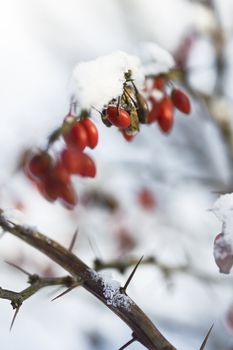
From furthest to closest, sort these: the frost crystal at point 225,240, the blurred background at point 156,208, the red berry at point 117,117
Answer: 1. the blurred background at point 156,208
2. the red berry at point 117,117
3. the frost crystal at point 225,240

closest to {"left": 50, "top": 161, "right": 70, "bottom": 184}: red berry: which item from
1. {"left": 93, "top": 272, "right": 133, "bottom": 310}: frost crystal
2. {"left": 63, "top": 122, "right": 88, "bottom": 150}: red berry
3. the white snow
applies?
{"left": 63, "top": 122, "right": 88, "bottom": 150}: red berry

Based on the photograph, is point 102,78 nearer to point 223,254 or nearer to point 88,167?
point 88,167

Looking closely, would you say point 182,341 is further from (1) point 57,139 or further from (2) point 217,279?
(1) point 57,139


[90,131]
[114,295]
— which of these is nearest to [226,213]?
[114,295]

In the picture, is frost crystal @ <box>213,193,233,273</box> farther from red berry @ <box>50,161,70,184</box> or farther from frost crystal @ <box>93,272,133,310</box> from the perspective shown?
red berry @ <box>50,161,70,184</box>

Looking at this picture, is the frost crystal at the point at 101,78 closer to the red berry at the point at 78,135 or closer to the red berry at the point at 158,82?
the red berry at the point at 78,135

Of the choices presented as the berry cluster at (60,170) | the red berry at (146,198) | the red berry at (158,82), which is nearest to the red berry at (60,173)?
the berry cluster at (60,170)

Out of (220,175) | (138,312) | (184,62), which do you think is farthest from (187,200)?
(138,312)
